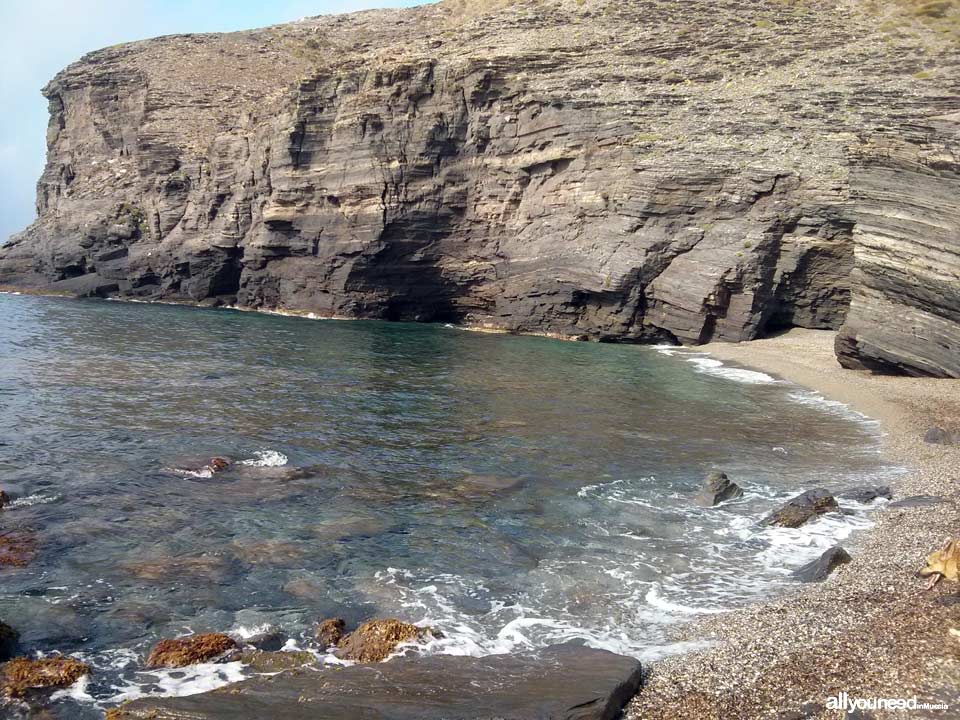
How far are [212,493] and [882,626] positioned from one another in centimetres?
1257

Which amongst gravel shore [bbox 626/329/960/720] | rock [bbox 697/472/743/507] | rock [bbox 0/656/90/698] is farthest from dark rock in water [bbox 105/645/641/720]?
rock [bbox 697/472/743/507]

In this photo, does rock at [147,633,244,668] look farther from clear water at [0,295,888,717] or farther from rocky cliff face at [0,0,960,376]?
rocky cliff face at [0,0,960,376]

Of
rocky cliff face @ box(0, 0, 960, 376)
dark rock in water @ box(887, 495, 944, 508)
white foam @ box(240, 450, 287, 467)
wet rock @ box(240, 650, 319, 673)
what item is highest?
rocky cliff face @ box(0, 0, 960, 376)

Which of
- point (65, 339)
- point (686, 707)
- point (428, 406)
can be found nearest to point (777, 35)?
point (428, 406)

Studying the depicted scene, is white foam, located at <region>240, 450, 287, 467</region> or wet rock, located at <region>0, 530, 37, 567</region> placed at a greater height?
white foam, located at <region>240, 450, 287, 467</region>

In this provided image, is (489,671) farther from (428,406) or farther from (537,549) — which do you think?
(428,406)

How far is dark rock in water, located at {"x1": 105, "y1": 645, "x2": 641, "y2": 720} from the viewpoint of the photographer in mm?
7645

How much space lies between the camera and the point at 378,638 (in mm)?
9453

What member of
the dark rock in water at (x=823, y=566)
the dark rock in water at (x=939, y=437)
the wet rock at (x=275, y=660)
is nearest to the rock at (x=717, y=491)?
the dark rock in water at (x=823, y=566)

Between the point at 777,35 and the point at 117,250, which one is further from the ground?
the point at 777,35

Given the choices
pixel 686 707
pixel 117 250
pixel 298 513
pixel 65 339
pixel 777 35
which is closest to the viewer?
pixel 686 707

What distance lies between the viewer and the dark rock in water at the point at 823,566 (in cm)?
1120

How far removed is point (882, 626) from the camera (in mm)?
9109

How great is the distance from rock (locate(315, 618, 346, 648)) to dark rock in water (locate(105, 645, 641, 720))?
91 cm
